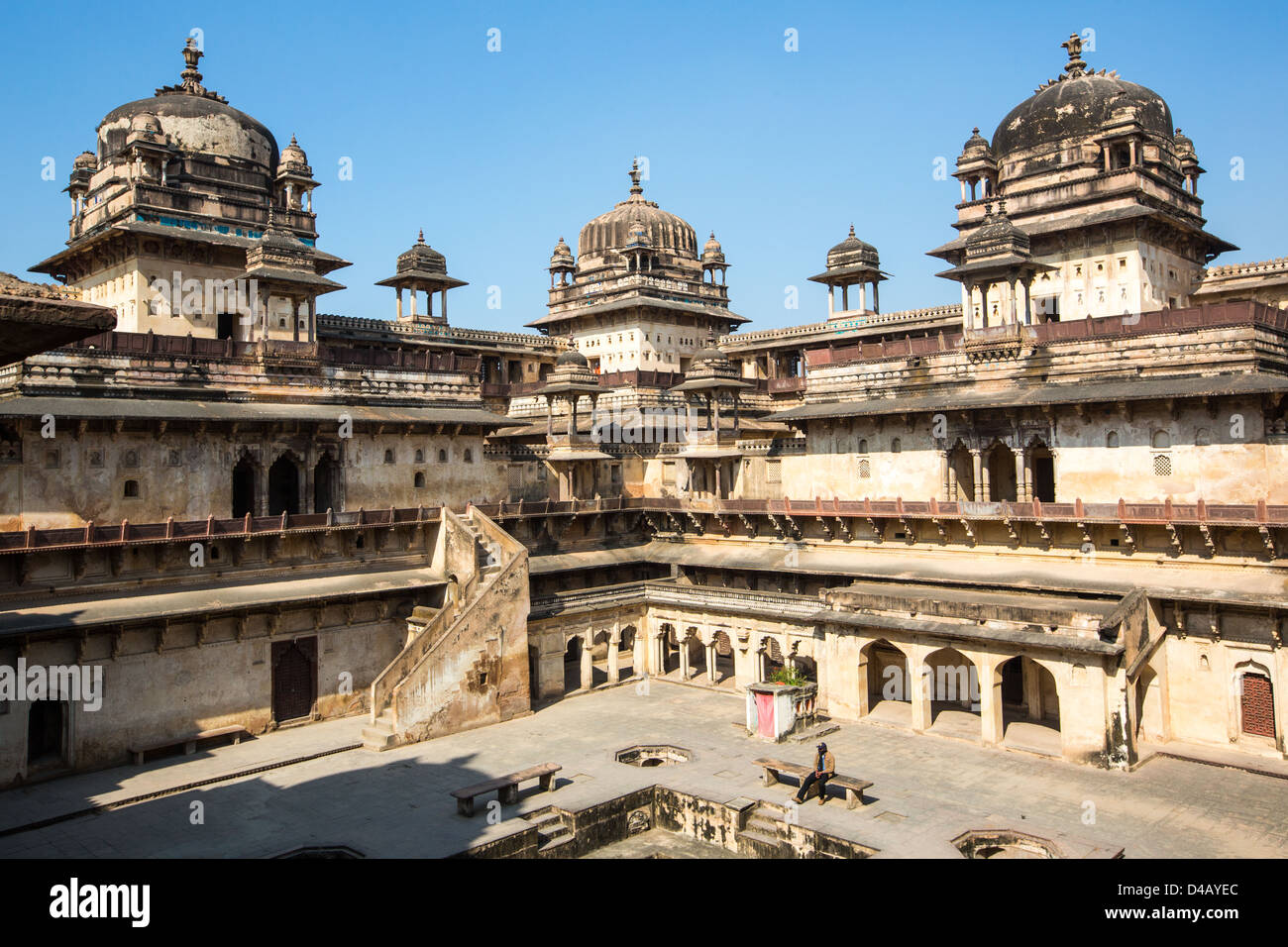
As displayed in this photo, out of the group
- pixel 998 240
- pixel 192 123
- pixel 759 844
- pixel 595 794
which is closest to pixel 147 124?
pixel 192 123

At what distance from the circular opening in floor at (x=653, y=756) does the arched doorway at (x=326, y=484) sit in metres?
13.4

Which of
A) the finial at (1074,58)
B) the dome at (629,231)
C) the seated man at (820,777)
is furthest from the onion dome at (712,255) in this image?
the seated man at (820,777)

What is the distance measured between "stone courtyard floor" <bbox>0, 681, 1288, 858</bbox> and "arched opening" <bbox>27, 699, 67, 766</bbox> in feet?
3.83

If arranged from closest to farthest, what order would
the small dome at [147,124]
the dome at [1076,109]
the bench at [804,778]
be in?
1. the bench at [804,778]
2. the small dome at [147,124]
3. the dome at [1076,109]

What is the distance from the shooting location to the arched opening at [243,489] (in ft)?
102

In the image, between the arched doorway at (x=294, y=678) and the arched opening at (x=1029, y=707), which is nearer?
the arched opening at (x=1029, y=707)

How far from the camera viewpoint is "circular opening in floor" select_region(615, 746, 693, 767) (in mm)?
25109

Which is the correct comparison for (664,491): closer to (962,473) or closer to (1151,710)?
(962,473)

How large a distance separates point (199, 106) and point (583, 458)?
20.6 meters

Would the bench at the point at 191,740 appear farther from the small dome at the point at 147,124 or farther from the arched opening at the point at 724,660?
the small dome at the point at 147,124

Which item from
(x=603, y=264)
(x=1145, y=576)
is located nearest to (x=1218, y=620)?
(x=1145, y=576)

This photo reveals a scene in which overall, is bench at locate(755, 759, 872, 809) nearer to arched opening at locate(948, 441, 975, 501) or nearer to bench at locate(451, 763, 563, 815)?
bench at locate(451, 763, 563, 815)

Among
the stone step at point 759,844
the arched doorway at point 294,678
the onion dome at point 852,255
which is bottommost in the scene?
the stone step at point 759,844

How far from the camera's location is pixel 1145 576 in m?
26.4
